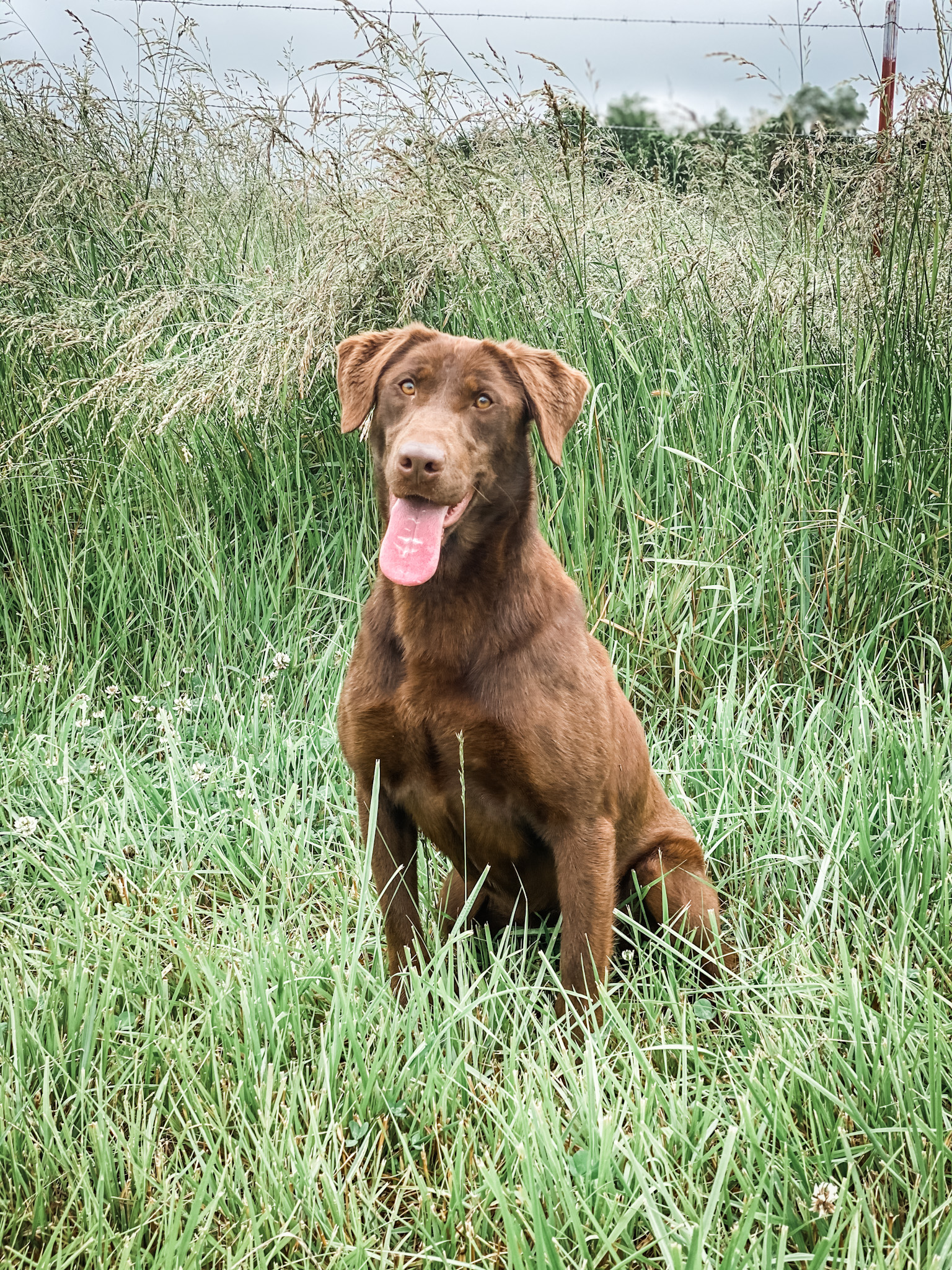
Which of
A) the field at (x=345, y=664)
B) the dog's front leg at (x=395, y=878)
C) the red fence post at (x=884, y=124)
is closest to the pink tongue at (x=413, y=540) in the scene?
the dog's front leg at (x=395, y=878)

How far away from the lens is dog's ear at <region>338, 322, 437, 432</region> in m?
2.31

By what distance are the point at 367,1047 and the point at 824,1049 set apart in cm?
82

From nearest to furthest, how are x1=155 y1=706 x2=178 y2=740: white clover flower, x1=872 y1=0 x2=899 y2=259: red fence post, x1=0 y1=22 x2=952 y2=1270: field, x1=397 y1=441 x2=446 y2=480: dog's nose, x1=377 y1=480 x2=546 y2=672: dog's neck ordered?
x1=0 y1=22 x2=952 y2=1270: field → x1=397 y1=441 x2=446 y2=480: dog's nose → x1=377 y1=480 x2=546 y2=672: dog's neck → x1=155 y1=706 x2=178 y2=740: white clover flower → x1=872 y1=0 x2=899 y2=259: red fence post

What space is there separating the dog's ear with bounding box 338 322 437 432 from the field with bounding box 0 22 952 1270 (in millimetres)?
928

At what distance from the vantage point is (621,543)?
330cm

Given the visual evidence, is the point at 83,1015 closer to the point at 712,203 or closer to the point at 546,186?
the point at 546,186

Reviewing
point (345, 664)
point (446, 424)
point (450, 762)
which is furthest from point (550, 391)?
point (345, 664)

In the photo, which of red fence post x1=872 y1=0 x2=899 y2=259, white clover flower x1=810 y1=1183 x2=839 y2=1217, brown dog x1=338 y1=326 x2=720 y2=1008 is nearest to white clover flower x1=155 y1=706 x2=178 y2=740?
brown dog x1=338 y1=326 x2=720 y2=1008

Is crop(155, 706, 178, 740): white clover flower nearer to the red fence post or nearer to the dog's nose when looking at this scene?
the dog's nose

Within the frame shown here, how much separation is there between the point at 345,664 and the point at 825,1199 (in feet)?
6.96

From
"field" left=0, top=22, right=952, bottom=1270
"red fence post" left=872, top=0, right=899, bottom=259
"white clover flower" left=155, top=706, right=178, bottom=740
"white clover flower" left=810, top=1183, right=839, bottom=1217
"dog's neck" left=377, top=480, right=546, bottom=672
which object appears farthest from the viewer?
"red fence post" left=872, top=0, right=899, bottom=259

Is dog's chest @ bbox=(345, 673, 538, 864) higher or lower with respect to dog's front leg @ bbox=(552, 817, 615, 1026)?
higher

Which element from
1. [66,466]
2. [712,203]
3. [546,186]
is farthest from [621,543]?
[66,466]

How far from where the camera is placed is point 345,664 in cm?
321
